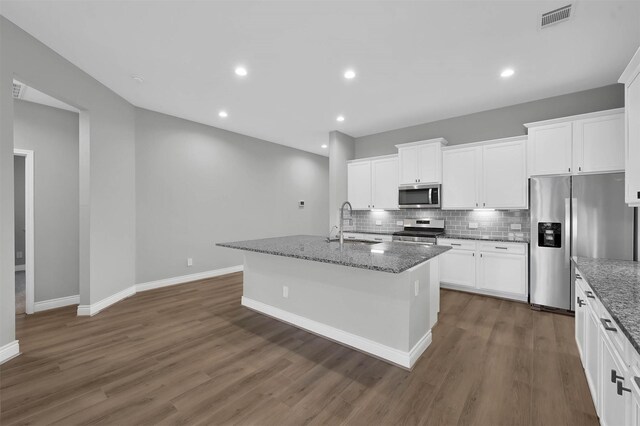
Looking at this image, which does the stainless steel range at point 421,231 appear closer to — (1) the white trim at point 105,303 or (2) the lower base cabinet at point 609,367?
(2) the lower base cabinet at point 609,367

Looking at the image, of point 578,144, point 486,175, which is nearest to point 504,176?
point 486,175

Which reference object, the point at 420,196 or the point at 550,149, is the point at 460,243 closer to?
the point at 420,196

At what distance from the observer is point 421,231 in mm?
5121

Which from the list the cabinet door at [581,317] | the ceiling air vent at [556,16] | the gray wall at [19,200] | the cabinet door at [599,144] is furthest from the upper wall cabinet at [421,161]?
the gray wall at [19,200]

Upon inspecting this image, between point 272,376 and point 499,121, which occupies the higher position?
point 499,121

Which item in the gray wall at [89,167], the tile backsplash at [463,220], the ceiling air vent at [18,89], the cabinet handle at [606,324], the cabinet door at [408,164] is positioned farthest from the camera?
the cabinet door at [408,164]

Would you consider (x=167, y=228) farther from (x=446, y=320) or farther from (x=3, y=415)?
(x=446, y=320)

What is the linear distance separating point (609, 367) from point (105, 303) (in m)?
4.93

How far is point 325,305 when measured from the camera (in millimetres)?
2863

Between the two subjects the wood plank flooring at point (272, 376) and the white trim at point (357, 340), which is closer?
the wood plank flooring at point (272, 376)

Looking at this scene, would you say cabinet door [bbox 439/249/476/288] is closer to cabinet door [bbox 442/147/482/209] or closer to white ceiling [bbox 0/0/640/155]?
cabinet door [bbox 442/147/482/209]

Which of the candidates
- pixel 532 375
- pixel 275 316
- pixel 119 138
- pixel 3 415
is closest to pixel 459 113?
pixel 532 375

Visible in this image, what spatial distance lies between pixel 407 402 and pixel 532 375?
1148 millimetres

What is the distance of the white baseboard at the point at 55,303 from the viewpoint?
3633 mm
